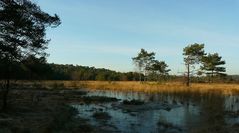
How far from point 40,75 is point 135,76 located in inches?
4222

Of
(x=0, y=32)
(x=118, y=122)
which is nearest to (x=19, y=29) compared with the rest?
(x=0, y=32)

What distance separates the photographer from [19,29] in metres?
23.0

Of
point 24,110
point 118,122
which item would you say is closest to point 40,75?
point 24,110

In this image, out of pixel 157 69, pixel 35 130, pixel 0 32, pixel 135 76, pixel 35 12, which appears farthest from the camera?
pixel 135 76

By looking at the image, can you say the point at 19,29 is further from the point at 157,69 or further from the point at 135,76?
the point at 135,76

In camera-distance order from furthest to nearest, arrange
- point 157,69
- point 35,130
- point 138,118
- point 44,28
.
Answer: point 157,69, point 138,118, point 44,28, point 35,130

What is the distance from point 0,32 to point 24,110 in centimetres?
667

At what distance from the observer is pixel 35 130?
690 inches

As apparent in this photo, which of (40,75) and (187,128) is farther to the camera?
(40,75)

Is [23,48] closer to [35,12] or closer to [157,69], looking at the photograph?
[35,12]

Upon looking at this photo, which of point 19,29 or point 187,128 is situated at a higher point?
point 19,29

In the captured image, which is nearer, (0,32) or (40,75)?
(0,32)

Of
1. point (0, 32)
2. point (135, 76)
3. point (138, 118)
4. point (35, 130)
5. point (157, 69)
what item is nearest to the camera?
point (35, 130)

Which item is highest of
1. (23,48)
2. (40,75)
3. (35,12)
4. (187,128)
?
(35,12)
